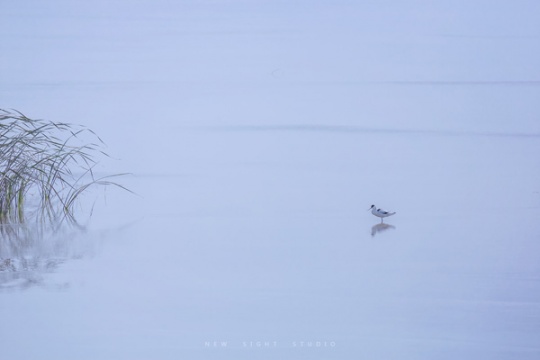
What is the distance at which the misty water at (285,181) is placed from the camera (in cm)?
321

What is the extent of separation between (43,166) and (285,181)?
3.04ft

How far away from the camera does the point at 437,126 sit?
3314mm

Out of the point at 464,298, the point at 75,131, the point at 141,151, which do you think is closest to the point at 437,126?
the point at 464,298

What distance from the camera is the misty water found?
321 cm

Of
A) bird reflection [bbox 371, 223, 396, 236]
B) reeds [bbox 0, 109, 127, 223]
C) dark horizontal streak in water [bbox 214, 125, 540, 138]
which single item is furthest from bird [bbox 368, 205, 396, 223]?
reeds [bbox 0, 109, 127, 223]

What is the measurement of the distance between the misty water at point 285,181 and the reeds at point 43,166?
0.06 meters

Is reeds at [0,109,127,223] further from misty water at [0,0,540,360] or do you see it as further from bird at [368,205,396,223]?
bird at [368,205,396,223]

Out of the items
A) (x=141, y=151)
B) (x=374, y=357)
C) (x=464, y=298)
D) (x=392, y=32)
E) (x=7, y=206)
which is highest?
(x=392, y=32)

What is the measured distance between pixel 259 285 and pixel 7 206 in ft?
3.30

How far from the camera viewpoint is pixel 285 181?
3299 millimetres

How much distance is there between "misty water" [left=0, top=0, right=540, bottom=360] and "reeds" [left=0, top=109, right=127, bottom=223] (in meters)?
0.06

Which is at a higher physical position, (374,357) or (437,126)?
(437,126)

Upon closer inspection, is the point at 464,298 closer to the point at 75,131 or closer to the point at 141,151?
the point at 141,151

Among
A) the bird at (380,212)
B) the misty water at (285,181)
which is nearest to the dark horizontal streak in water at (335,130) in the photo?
the misty water at (285,181)
